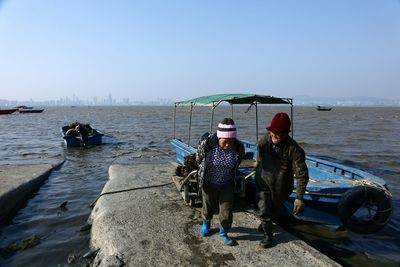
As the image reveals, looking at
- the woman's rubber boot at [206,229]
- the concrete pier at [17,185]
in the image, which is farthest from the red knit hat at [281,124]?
the concrete pier at [17,185]

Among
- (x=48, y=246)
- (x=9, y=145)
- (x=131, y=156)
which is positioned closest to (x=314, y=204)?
(x=48, y=246)

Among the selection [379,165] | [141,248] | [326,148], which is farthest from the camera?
[326,148]

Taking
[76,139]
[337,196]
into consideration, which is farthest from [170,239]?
[76,139]

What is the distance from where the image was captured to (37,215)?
8250mm

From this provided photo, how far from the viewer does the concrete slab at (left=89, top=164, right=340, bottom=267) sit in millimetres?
4844

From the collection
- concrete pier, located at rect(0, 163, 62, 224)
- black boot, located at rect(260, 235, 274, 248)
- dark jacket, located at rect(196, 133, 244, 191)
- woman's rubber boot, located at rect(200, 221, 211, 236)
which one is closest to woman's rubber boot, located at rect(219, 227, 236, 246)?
woman's rubber boot, located at rect(200, 221, 211, 236)

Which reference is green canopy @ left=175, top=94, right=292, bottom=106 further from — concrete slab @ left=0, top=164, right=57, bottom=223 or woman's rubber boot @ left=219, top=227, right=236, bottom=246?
concrete slab @ left=0, top=164, right=57, bottom=223

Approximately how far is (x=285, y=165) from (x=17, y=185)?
24.7ft

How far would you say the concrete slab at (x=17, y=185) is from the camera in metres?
7.99

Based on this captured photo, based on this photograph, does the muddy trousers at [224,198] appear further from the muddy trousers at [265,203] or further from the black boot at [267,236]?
the black boot at [267,236]

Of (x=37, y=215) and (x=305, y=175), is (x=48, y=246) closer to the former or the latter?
(x=37, y=215)

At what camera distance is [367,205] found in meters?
6.06

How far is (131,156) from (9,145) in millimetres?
10006

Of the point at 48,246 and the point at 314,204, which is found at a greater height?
the point at 314,204
